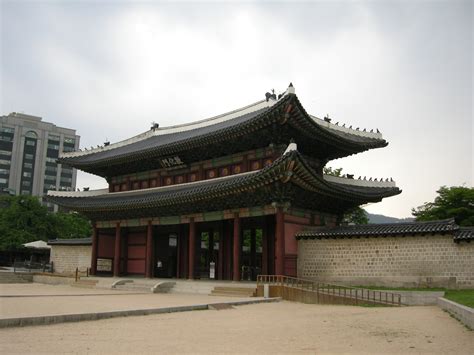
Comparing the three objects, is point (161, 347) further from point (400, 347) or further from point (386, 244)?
point (386, 244)

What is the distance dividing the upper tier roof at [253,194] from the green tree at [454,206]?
1594 centimetres

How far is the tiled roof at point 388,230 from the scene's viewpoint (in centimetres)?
1977

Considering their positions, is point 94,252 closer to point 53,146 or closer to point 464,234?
point 464,234

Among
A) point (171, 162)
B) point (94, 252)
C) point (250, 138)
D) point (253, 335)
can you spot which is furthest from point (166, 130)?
point (253, 335)

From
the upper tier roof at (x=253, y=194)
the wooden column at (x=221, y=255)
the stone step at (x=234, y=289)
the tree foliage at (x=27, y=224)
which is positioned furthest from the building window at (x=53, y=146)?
the stone step at (x=234, y=289)

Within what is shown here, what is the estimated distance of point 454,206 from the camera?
42.3m

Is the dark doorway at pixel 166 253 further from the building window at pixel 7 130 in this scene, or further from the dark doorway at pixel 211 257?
the building window at pixel 7 130

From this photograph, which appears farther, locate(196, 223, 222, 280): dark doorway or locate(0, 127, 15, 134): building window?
locate(0, 127, 15, 134): building window

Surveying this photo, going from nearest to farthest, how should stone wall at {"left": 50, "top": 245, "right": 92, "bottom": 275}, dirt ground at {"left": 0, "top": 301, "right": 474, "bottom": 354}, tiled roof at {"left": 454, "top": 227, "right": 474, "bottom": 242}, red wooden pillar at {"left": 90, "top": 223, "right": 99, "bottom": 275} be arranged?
1. dirt ground at {"left": 0, "top": 301, "right": 474, "bottom": 354}
2. tiled roof at {"left": 454, "top": 227, "right": 474, "bottom": 242}
3. red wooden pillar at {"left": 90, "top": 223, "right": 99, "bottom": 275}
4. stone wall at {"left": 50, "top": 245, "right": 92, "bottom": 275}

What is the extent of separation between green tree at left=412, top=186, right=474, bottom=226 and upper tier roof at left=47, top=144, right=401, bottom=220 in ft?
52.3

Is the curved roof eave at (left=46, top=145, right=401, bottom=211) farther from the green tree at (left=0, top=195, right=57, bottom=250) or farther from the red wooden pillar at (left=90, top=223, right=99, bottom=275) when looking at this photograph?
the green tree at (left=0, top=195, right=57, bottom=250)

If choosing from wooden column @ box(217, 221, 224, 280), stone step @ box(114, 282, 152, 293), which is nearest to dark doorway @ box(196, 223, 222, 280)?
wooden column @ box(217, 221, 224, 280)

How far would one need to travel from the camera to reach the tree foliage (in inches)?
2078

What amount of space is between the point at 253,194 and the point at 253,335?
14.1 meters
